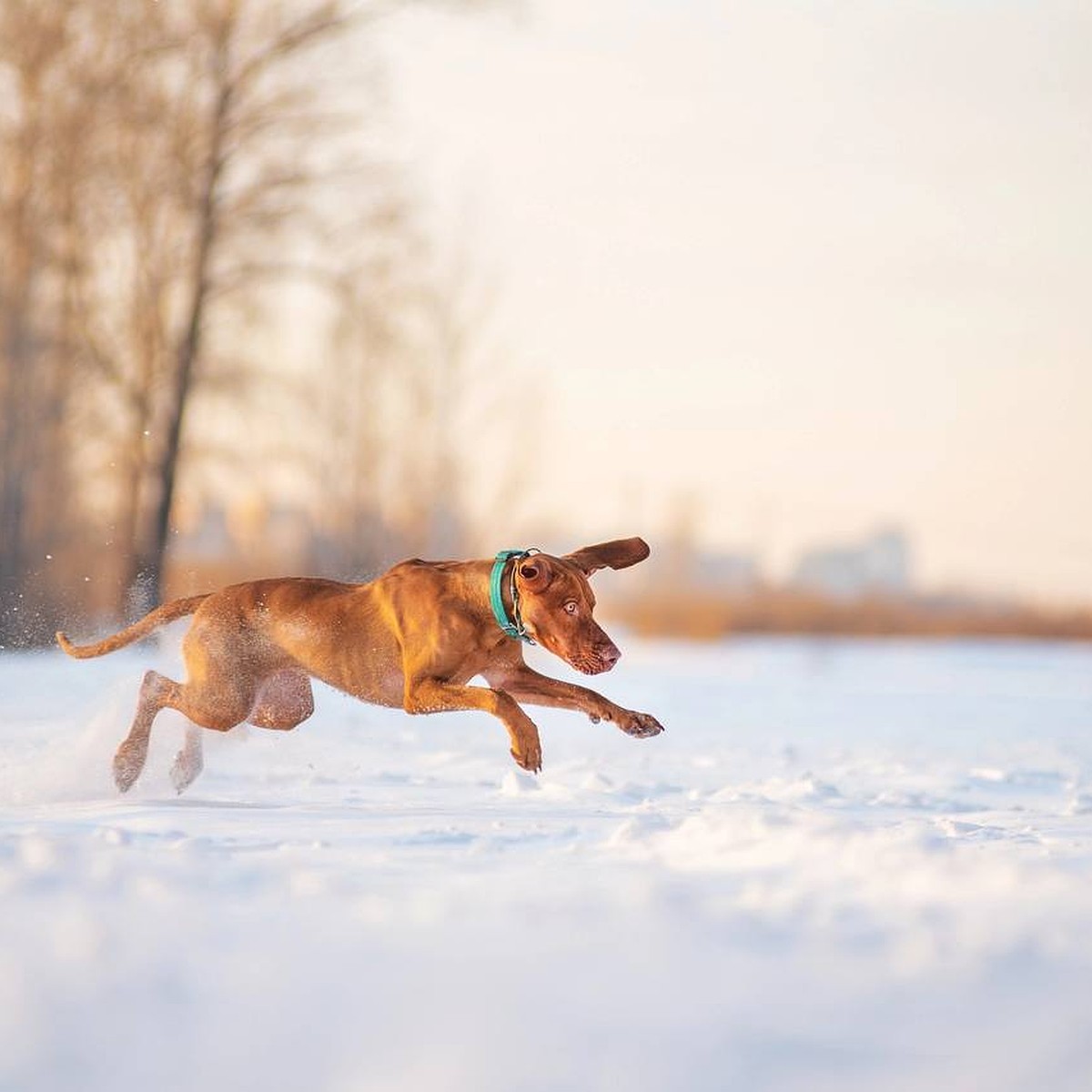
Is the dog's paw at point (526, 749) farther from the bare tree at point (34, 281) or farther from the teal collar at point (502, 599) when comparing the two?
the bare tree at point (34, 281)

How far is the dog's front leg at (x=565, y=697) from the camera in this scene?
17.0 feet

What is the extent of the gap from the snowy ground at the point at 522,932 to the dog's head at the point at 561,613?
A: 0.53 metres

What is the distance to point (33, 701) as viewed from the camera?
1004cm

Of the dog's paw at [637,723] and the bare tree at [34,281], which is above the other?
the bare tree at [34,281]

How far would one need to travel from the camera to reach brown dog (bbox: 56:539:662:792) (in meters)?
5.09

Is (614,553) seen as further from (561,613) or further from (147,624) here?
(147,624)

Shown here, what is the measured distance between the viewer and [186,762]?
6.10 metres

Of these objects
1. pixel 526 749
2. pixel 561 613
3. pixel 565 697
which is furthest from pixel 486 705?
pixel 561 613

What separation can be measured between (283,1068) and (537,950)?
2.46 feet

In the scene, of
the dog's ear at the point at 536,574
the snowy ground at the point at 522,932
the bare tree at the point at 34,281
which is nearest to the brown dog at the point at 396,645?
the dog's ear at the point at 536,574

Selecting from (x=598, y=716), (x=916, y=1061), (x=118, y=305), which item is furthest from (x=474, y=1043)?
(x=118, y=305)

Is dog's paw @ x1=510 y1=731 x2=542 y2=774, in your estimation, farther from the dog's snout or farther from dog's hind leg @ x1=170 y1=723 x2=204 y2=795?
dog's hind leg @ x1=170 y1=723 x2=204 y2=795

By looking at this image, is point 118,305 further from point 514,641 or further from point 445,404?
point 514,641

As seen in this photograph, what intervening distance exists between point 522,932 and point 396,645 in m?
2.14
